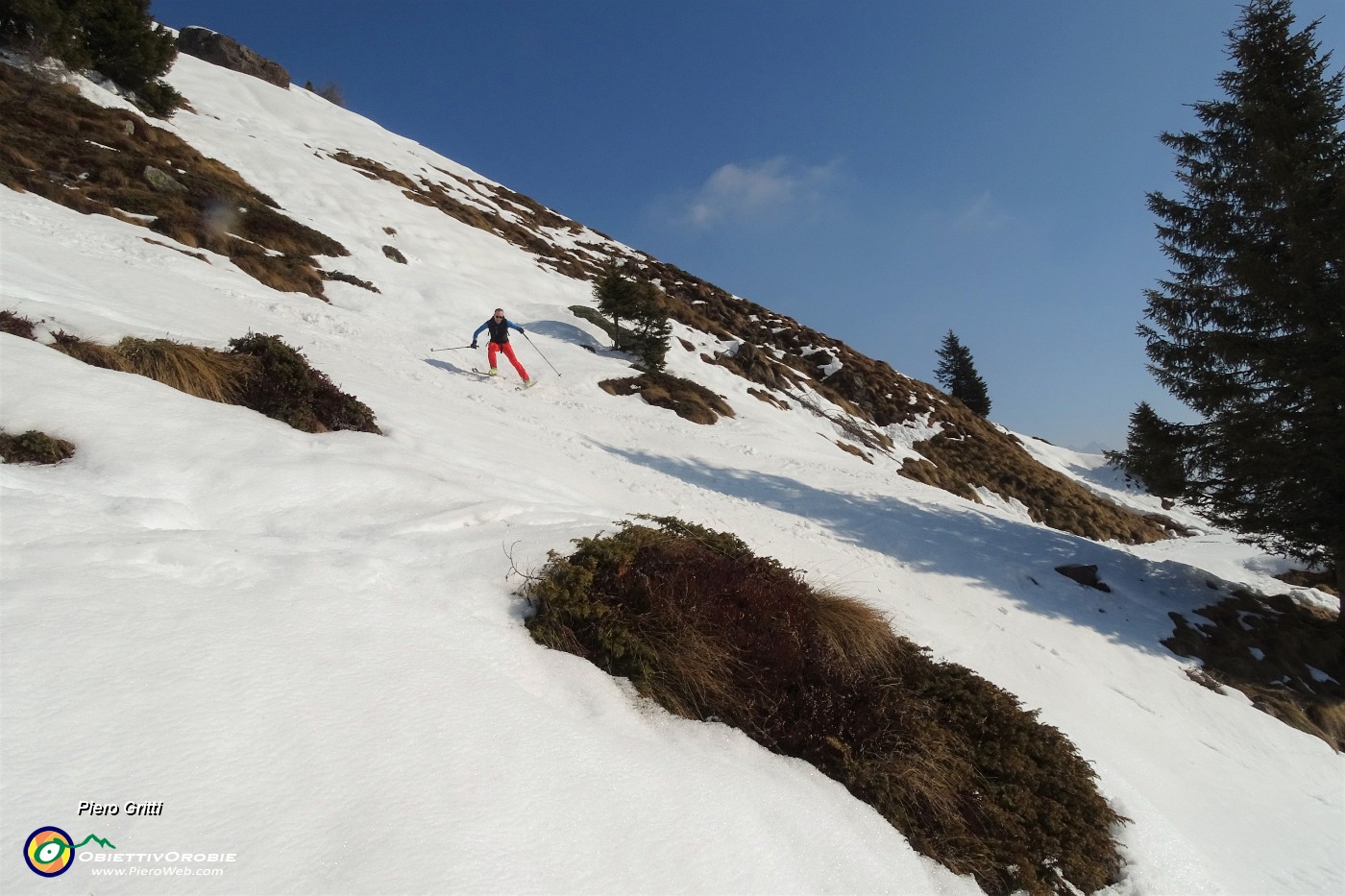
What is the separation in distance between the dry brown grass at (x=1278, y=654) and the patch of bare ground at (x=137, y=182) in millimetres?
21846

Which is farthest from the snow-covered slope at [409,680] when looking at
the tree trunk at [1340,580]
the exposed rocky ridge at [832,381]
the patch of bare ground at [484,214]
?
the patch of bare ground at [484,214]

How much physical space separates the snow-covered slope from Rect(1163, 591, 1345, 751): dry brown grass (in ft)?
1.61

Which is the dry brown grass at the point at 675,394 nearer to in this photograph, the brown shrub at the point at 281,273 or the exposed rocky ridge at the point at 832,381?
the exposed rocky ridge at the point at 832,381

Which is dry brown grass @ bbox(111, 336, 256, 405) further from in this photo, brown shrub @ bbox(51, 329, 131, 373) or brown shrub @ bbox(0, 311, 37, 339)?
brown shrub @ bbox(0, 311, 37, 339)

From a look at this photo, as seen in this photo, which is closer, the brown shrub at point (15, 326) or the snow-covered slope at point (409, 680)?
the snow-covered slope at point (409, 680)

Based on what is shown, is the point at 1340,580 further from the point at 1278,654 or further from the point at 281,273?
the point at 281,273

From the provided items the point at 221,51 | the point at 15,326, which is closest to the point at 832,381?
the point at 15,326

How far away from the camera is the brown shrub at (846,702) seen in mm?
3521

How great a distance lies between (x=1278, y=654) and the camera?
375 inches

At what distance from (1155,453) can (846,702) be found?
1171 centimetres

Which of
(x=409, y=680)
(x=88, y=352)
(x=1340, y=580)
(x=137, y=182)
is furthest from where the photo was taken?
(x=137, y=182)

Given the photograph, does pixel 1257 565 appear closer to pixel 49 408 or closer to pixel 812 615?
pixel 812 615

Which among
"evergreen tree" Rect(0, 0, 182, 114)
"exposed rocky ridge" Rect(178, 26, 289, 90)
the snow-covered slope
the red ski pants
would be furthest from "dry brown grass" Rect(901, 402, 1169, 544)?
"exposed rocky ridge" Rect(178, 26, 289, 90)

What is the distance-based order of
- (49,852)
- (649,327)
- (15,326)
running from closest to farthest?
(49,852)
(15,326)
(649,327)
